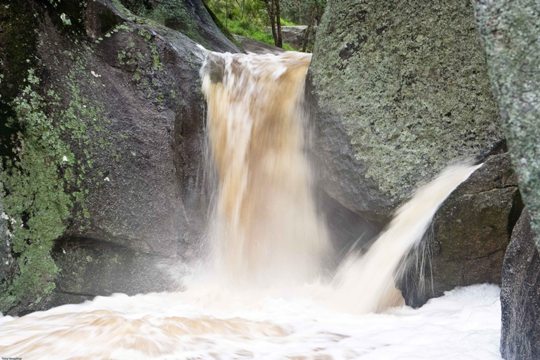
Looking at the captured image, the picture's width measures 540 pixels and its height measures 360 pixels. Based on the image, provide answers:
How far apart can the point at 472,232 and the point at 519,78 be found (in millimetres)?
2748

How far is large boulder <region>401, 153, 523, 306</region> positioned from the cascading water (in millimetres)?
162

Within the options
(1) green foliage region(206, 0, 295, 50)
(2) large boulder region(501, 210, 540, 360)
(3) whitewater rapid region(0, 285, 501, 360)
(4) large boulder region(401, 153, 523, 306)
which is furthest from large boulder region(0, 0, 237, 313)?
(1) green foliage region(206, 0, 295, 50)

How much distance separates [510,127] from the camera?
1.86 m

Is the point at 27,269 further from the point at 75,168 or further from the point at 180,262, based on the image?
the point at 180,262

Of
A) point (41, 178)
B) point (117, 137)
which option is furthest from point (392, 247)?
point (41, 178)

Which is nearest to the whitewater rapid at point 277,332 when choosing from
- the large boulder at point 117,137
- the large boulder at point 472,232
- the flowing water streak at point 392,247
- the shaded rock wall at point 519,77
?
the large boulder at point 472,232

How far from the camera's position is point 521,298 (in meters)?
2.57

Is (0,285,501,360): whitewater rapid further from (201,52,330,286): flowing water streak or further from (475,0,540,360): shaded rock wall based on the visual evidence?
(201,52,330,286): flowing water streak

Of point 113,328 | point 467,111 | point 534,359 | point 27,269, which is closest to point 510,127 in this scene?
point 534,359

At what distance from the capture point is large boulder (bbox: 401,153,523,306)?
422 cm

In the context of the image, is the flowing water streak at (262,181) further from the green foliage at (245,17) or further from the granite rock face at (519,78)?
the green foliage at (245,17)

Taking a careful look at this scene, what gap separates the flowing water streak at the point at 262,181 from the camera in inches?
258

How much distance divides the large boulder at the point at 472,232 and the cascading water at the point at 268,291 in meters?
0.16

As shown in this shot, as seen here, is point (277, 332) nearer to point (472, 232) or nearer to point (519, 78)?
point (472, 232)
